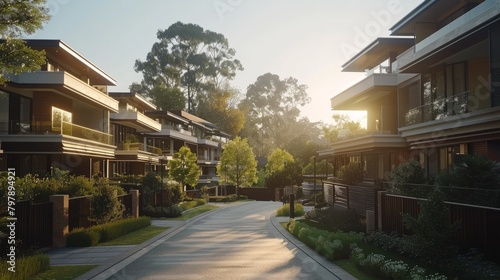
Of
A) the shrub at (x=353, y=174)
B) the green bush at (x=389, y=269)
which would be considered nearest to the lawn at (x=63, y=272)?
the green bush at (x=389, y=269)

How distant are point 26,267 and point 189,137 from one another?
59755 millimetres

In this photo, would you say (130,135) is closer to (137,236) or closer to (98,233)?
(137,236)

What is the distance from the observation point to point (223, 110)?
95812 mm

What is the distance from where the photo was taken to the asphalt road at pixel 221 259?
1287 cm

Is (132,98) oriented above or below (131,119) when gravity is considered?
above

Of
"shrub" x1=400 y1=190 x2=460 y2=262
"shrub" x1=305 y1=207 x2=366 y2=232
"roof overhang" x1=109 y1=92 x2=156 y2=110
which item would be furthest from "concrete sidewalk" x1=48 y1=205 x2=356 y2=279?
"roof overhang" x1=109 y1=92 x2=156 y2=110

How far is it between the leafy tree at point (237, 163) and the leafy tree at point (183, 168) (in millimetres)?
14176

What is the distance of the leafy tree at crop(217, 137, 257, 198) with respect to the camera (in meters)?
62.5

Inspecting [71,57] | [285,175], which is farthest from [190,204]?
[285,175]

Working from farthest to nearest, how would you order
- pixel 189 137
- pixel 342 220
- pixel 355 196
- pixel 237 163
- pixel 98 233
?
pixel 189 137, pixel 237 163, pixel 355 196, pixel 342 220, pixel 98 233

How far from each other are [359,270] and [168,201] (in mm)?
23723

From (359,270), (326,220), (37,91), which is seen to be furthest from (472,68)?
(37,91)

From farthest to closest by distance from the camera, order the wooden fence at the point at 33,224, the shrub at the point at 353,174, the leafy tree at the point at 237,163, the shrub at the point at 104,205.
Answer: the leafy tree at the point at 237,163 → the shrub at the point at 353,174 → the shrub at the point at 104,205 → the wooden fence at the point at 33,224

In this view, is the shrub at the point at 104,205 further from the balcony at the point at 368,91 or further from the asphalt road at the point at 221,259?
the balcony at the point at 368,91
